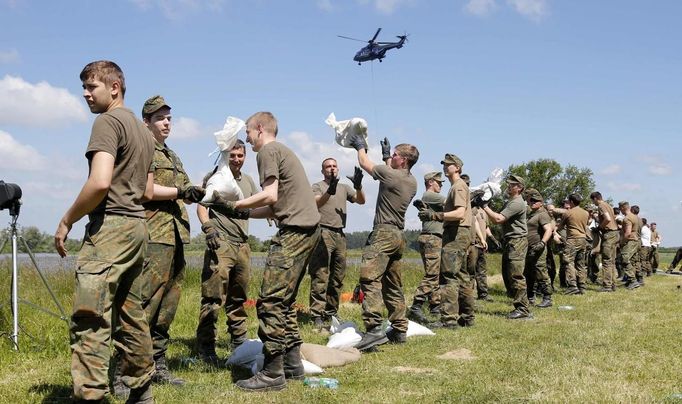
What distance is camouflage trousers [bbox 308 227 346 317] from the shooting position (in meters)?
8.73

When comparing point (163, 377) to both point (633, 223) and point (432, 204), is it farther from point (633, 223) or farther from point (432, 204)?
point (633, 223)

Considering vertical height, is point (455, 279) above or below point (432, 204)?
below

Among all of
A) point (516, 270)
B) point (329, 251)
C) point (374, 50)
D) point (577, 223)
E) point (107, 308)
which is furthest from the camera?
point (374, 50)

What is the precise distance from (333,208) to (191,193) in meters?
4.19

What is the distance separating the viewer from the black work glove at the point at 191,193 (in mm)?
5051

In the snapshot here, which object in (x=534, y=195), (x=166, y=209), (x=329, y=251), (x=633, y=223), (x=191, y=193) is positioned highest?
(x=534, y=195)

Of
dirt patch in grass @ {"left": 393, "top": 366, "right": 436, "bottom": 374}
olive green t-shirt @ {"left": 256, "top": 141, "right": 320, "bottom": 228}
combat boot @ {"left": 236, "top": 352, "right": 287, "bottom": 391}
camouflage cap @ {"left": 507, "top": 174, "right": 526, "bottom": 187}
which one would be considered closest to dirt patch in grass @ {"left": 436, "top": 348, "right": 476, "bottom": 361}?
dirt patch in grass @ {"left": 393, "top": 366, "right": 436, "bottom": 374}

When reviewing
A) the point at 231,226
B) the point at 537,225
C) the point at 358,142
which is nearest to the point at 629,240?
the point at 537,225

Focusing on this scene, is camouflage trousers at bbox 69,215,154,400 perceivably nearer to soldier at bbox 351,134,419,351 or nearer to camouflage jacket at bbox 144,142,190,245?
camouflage jacket at bbox 144,142,190,245

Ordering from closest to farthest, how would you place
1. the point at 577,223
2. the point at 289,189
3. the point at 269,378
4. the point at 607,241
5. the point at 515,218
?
the point at 269,378 → the point at 289,189 → the point at 515,218 → the point at 577,223 → the point at 607,241

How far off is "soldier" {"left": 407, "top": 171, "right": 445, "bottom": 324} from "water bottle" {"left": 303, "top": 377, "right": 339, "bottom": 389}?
491 centimetres

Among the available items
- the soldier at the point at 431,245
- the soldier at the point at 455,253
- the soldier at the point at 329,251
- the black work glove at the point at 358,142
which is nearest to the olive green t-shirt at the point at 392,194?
the black work glove at the point at 358,142

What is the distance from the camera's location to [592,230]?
60.8 ft

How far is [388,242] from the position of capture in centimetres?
720
